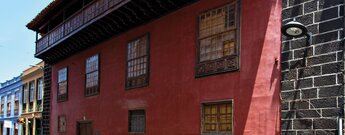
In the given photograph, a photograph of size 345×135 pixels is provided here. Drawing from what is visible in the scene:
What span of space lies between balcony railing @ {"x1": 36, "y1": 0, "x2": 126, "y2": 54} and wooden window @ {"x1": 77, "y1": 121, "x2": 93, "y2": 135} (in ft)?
11.5

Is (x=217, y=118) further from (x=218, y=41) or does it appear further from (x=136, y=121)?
(x=136, y=121)

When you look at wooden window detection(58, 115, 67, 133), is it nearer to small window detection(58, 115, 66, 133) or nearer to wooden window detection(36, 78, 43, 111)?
small window detection(58, 115, 66, 133)

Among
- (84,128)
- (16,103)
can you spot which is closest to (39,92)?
(16,103)

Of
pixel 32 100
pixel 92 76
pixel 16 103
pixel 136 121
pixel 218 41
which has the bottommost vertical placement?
pixel 136 121

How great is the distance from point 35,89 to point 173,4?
19.9m

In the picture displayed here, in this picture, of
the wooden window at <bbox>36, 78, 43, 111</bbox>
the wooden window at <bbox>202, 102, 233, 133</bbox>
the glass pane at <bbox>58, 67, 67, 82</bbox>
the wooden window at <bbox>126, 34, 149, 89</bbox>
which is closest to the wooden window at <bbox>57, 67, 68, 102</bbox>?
the glass pane at <bbox>58, 67, 67, 82</bbox>

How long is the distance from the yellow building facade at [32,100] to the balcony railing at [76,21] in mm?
7454

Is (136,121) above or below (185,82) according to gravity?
below

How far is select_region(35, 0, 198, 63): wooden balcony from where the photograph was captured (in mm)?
13531

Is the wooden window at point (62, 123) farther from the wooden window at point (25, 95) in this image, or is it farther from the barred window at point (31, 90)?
the wooden window at point (25, 95)

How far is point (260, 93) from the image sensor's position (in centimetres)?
977

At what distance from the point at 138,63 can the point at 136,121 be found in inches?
69.3

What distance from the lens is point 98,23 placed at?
16.1m

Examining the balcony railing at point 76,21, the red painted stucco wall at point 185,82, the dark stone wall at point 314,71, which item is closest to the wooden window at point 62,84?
the balcony railing at point 76,21
